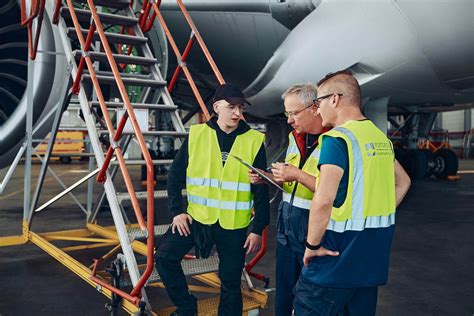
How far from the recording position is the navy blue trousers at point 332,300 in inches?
89.8

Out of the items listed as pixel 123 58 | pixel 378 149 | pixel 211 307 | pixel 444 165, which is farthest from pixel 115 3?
pixel 444 165

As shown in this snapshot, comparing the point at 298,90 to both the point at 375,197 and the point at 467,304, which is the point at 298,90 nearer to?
the point at 375,197

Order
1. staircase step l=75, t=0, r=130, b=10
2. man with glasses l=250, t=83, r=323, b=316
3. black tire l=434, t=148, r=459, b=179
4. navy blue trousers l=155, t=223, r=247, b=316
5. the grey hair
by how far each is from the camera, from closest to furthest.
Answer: man with glasses l=250, t=83, r=323, b=316
the grey hair
navy blue trousers l=155, t=223, r=247, b=316
staircase step l=75, t=0, r=130, b=10
black tire l=434, t=148, r=459, b=179

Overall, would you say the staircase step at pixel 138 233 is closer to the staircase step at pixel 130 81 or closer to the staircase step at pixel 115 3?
the staircase step at pixel 130 81

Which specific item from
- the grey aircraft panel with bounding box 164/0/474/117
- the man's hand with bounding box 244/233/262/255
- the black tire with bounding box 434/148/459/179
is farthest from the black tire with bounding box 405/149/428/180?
the man's hand with bounding box 244/233/262/255

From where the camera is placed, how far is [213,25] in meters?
7.35

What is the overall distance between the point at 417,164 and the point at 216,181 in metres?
11.6

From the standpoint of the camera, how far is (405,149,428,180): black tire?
44.0ft

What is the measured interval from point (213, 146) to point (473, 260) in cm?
413

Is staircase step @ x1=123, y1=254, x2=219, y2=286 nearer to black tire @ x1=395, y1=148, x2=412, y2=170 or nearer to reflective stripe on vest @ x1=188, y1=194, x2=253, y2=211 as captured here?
reflective stripe on vest @ x1=188, y1=194, x2=253, y2=211

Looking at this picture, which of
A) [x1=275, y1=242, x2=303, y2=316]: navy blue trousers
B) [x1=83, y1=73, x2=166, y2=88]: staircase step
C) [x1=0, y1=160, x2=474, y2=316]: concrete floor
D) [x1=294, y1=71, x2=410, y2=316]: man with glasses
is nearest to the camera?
[x1=294, y1=71, x2=410, y2=316]: man with glasses

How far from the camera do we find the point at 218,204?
127 inches

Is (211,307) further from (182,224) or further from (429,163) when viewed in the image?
(429,163)

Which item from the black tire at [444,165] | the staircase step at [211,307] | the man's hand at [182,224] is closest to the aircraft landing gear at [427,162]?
the black tire at [444,165]
